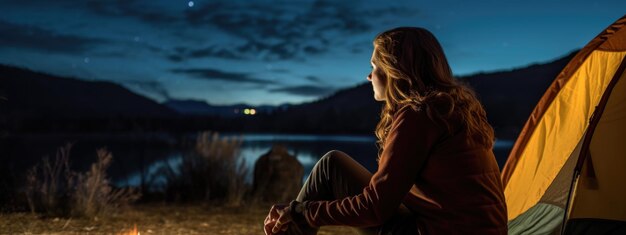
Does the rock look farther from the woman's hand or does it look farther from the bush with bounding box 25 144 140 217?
the woman's hand

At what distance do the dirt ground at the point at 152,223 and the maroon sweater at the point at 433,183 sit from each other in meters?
3.01

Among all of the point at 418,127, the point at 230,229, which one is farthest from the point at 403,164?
the point at 230,229

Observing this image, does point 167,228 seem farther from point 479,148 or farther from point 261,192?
point 479,148

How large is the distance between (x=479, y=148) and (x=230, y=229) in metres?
3.51

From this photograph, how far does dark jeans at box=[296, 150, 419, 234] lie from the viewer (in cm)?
221

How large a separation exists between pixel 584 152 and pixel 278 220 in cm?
207

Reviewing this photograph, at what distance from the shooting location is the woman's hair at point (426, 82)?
6.47 feet

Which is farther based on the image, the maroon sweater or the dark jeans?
the dark jeans

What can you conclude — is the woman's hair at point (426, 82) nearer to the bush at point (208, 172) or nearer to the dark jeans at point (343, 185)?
the dark jeans at point (343, 185)

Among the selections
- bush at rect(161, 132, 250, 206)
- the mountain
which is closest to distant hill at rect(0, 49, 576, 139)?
the mountain

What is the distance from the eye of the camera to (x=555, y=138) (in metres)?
4.08

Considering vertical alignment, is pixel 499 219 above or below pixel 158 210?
above

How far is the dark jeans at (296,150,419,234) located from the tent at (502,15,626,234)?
1.75m

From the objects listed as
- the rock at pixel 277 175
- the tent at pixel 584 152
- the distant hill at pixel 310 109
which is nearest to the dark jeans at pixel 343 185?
the tent at pixel 584 152
